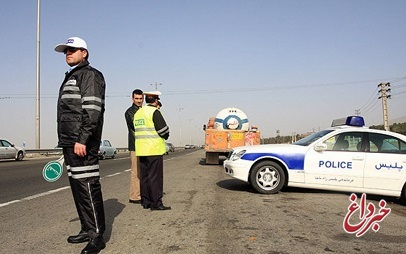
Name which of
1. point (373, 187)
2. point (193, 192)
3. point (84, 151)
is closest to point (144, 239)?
point (84, 151)

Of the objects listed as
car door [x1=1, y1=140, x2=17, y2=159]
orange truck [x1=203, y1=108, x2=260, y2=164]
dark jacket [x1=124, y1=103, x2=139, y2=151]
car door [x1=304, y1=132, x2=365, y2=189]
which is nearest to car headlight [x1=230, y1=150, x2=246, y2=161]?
car door [x1=304, y1=132, x2=365, y2=189]

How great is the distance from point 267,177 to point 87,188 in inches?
184

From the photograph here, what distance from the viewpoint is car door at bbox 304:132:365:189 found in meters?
7.04

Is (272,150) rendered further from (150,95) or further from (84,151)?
(84,151)

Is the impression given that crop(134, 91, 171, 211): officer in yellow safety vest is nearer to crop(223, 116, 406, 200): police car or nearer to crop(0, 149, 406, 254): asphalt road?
crop(0, 149, 406, 254): asphalt road

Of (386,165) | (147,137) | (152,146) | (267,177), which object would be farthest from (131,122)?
(386,165)

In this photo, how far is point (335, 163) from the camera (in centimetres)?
714

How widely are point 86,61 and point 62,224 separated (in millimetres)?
2356

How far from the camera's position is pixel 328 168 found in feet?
23.5

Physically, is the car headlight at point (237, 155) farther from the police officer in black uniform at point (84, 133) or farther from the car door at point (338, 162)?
the police officer in black uniform at point (84, 133)

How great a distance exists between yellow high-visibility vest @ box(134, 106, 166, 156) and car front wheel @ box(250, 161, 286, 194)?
2.56 meters

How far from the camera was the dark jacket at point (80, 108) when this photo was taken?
3584 millimetres

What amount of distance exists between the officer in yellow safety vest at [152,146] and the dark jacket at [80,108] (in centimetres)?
201

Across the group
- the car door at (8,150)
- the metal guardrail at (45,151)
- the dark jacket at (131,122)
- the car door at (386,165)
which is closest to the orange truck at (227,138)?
the car door at (386,165)
